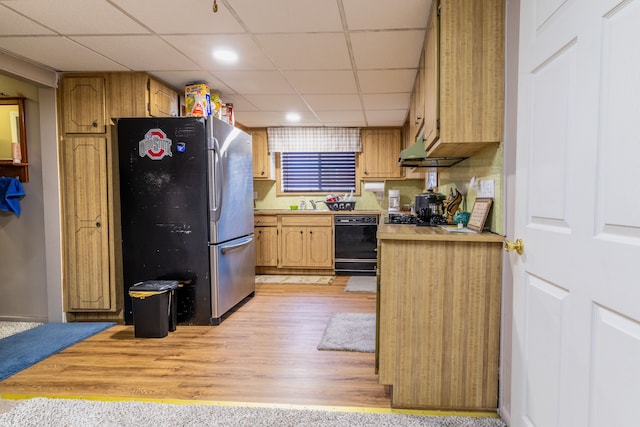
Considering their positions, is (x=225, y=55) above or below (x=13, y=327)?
above

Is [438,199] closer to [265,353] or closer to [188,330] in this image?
[265,353]

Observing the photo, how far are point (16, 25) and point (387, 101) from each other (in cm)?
322

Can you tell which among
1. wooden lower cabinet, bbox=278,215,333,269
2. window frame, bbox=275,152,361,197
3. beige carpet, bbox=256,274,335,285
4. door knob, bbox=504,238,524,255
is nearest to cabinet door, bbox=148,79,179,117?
wooden lower cabinet, bbox=278,215,333,269

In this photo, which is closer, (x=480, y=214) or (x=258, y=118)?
(x=480, y=214)

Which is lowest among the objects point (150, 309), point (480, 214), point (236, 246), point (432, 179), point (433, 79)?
point (150, 309)

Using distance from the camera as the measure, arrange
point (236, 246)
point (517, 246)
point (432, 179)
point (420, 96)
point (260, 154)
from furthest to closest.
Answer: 1. point (260, 154)
2. point (432, 179)
3. point (236, 246)
4. point (420, 96)
5. point (517, 246)

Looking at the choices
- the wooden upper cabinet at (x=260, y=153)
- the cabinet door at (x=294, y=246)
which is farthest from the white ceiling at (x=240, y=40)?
the cabinet door at (x=294, y=246)

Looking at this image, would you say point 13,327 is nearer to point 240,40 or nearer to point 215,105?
point 215,105

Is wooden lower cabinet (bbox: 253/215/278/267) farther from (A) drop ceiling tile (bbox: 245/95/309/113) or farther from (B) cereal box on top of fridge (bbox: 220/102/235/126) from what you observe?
(B) cereal box on top of fridge (bbox: 220/102/235/126)

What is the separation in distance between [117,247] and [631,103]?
3599mm

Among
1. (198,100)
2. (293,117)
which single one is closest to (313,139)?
(293,117)

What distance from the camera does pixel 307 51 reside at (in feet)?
8.96

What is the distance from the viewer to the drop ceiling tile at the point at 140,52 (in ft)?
8.23

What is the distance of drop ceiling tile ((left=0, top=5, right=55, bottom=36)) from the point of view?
2160 millimetres
